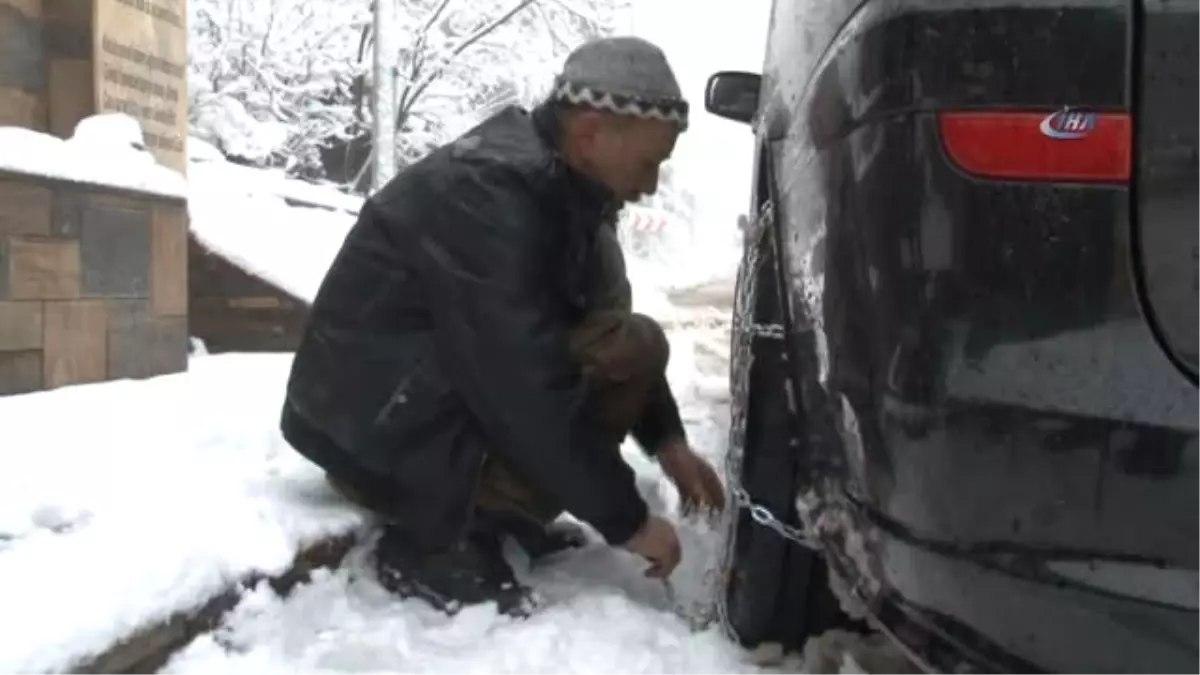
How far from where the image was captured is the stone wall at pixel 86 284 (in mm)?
4570

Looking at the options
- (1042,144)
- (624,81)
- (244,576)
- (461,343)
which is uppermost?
(624,81)

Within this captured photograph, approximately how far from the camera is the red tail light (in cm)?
134

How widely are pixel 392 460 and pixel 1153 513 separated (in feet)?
5.30

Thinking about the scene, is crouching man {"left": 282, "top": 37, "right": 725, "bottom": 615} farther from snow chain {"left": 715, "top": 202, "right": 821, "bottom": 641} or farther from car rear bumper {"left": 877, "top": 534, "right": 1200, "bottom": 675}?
car rear bumper {"left": 877, "top": 534, "right": 1200, "bottom": 675}

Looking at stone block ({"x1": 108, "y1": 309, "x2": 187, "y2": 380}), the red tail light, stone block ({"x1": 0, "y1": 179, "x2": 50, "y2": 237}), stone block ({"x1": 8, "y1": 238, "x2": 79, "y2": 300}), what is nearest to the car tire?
the red tail light

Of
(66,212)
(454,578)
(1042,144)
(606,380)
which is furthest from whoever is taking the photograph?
(66,212)

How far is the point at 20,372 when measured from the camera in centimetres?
467

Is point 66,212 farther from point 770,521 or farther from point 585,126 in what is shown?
point 770,521

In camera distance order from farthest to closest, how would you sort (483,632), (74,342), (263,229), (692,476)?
1. (263,229)
2. (74,342)
3. (692,476)
4. (483,632)

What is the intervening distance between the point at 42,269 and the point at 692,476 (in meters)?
2.95

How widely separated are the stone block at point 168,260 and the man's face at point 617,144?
3423 mm

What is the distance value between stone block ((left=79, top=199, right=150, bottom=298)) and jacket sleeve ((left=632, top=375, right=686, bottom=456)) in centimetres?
287

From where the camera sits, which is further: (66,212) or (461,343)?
(66,212)

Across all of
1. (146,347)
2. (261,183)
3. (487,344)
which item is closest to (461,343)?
(487,344)
